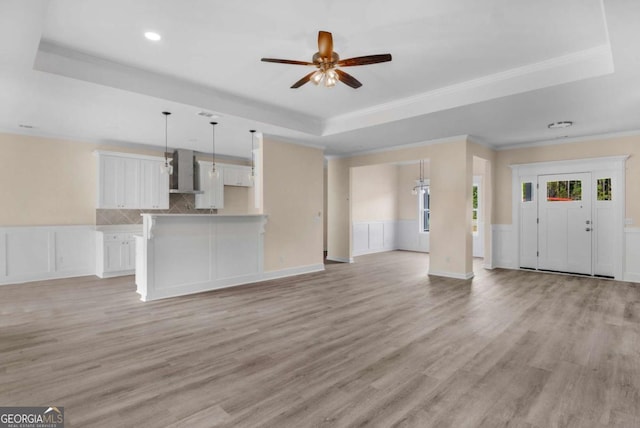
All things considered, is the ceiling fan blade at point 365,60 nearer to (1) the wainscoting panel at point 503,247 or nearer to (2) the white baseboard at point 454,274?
(2) the white baseboard at point 454,274

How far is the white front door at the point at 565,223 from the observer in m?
6.28

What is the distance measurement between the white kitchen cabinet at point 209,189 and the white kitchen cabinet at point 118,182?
1393mm

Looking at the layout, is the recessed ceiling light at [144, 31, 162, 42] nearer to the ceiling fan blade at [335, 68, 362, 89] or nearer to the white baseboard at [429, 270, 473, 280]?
the ceiling fan blade at [335, 68, 362, 89]

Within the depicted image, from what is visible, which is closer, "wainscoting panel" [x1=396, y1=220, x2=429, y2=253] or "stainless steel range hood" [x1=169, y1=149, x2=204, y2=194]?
"stainless steel range hood" [x1=169, y1=149, x2=204, y2=194]

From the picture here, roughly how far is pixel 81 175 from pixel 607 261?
10091mm

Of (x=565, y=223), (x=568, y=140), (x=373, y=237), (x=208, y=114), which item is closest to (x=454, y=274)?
(x=565, y=223)

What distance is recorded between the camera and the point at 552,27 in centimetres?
293

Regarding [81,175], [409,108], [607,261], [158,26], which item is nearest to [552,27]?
[409,108]

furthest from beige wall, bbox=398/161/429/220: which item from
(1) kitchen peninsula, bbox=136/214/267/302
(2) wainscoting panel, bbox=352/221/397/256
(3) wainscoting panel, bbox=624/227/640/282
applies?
(1) kitchen peninsula, bbox=136/214/267/302

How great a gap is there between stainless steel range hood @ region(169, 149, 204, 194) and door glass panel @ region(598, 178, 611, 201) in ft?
26.8

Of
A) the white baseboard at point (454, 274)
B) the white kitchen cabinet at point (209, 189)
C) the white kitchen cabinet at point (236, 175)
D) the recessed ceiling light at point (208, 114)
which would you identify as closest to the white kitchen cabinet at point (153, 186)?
the white kitchen cabinet at point (209, 189)

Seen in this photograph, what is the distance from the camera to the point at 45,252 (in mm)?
5996

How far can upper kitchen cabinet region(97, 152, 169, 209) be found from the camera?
6.46 meters

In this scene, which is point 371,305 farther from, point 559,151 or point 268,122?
point 559,151
